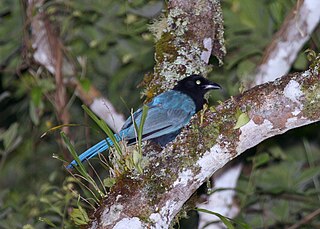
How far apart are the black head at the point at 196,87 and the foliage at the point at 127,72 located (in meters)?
1.11

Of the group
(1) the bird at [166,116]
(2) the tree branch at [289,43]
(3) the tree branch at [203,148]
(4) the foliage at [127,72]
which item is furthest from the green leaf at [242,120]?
(4) the foliage at [127,72]

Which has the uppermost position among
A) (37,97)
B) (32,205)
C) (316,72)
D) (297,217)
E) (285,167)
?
(316,72)

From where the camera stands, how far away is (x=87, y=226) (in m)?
2.87

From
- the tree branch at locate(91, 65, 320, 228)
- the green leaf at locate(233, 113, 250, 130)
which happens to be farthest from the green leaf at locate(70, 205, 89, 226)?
the green leaf at locate(233, 113, 250, 130)

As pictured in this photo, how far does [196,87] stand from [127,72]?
84.4 inches

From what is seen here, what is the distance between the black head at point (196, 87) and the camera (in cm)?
363

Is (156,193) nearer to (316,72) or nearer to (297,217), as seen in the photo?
(316,72)

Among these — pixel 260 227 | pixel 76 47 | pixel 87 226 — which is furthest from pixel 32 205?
pixel 87 226

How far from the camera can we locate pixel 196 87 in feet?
12.4

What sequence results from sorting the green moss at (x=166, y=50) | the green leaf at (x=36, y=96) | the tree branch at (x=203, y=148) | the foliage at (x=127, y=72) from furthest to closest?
the foliage at (x=127, y=72)
the green leaf at (x=36, y=96)
the green moss at (x=166, y=50)
the tree branch at (x=203, y=148)

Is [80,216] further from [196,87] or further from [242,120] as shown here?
[196,87]

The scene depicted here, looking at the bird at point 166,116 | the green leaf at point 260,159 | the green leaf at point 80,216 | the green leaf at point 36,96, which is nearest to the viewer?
the green leaf at point 80,216

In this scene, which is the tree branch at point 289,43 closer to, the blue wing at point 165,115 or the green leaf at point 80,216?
the blue wing at point 165,115

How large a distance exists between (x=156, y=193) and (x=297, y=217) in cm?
347
